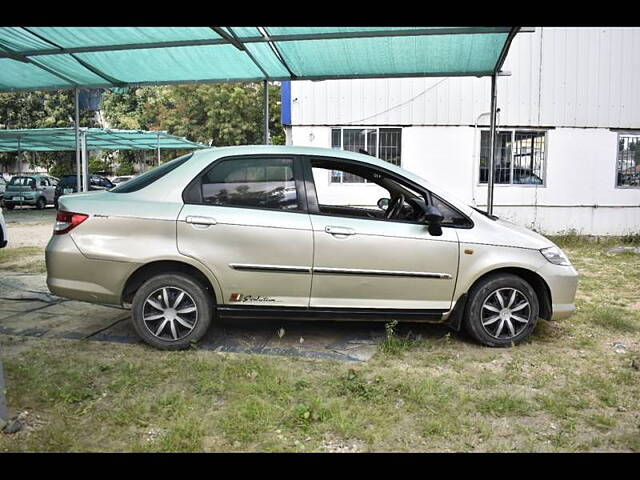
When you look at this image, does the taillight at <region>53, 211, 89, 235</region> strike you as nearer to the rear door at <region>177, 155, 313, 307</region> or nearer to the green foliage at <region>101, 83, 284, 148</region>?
the rear door at <region>177, 155, 313, 307</region>

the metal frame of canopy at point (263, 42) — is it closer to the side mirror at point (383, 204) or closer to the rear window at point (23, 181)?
the side mirror at point (383, 204)

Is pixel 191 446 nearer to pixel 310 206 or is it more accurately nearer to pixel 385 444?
pixel 385 444

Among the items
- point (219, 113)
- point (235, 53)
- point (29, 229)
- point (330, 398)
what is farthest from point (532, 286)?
point (219, 113)

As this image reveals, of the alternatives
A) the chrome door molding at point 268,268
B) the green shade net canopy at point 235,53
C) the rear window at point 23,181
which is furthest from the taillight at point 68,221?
the rear window at point 23,181

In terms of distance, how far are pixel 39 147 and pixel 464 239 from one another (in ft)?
84.4

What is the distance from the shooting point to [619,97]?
466 inches

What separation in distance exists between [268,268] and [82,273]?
5.01 ft

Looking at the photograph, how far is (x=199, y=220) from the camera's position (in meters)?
4.29

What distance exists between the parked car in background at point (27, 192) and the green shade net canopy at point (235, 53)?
14.4 meters

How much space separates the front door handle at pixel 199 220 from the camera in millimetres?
4289

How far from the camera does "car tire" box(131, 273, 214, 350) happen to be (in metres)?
4.33

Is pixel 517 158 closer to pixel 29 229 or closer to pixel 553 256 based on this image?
pixel 553 256

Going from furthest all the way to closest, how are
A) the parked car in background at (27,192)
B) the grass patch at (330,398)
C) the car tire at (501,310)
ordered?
the parked car in background at (27,192) < the car tire at (501,310) < the grass patch at (330,398)

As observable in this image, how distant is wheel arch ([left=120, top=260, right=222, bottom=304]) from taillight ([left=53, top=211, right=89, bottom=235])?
0.61 metres
